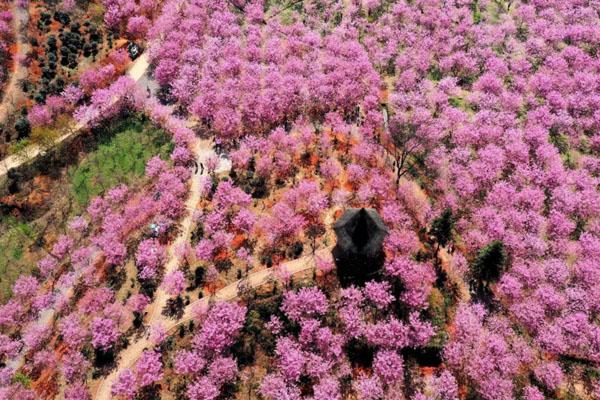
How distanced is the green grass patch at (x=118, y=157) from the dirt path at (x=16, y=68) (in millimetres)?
18119

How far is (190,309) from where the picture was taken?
48.5m

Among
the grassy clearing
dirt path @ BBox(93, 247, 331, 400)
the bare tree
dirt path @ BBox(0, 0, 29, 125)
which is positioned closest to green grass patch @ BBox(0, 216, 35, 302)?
the grassy clearing

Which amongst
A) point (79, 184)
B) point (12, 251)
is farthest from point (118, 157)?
point (12, 251)

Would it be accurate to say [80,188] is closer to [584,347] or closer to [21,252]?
[21,252]

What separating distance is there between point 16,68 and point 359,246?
71.4m

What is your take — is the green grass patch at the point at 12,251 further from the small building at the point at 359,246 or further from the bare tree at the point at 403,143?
the bare tree at the point at 403,143

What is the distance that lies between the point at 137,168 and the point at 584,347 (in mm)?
64515

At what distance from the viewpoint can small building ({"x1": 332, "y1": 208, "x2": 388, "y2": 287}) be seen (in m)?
45.5

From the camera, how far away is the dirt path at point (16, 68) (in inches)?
2729

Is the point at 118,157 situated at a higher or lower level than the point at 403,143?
lower

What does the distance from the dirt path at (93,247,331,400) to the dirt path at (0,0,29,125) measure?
49.1 metres

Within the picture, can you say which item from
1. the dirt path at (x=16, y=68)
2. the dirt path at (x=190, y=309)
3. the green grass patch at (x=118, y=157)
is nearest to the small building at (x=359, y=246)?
the dirt path at (x=190, y=309)

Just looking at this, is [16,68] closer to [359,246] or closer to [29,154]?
[29,154]

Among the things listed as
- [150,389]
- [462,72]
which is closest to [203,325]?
[150,389]
